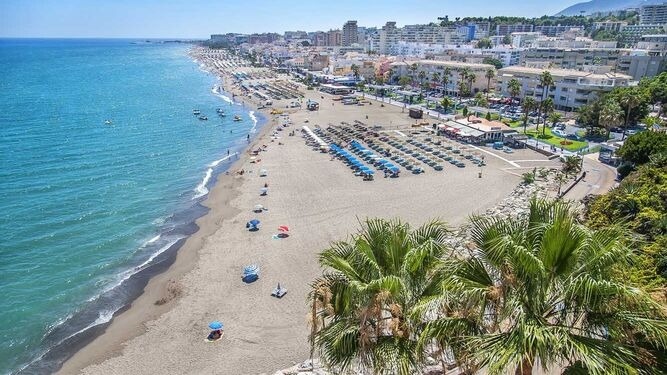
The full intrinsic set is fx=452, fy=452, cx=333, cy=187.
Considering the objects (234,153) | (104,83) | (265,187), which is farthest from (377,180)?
(104,83)

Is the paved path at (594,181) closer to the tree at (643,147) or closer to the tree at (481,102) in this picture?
the tree at (643,147)

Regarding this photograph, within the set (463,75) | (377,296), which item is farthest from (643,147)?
(463,75)

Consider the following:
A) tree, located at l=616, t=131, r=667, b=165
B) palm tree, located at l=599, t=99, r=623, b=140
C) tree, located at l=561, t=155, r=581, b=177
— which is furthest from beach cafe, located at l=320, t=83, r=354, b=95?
tree, located at l=616, t=131, r=667, b=165

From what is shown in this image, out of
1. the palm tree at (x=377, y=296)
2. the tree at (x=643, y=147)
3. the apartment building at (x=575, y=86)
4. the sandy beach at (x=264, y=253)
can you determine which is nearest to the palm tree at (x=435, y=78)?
the apartment building at (x=575, y=86)

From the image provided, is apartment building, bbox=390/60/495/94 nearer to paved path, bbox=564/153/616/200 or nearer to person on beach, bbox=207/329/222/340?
paved path, bbox=564/153/616/200

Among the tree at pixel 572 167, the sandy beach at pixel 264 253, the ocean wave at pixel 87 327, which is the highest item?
the tree at pixel 572 167

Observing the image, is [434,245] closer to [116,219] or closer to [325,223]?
[325,223]
